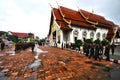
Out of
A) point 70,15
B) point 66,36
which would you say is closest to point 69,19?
point 70,15

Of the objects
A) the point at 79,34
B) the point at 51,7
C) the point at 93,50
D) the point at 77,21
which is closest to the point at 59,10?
the point at 51,7

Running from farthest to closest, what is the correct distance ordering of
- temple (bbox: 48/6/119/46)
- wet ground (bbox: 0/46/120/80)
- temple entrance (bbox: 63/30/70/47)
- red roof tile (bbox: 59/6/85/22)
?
red roof tile (bbox: 59/6/85/22) < temple entrance (bbox: 63/30/70/47) < temple (bbox: 48/6/119/46) < wet ground (bbox: 0/46/120/80)

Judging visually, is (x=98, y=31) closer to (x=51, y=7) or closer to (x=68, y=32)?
(x=68, y=32)

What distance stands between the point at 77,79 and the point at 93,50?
7.67 m

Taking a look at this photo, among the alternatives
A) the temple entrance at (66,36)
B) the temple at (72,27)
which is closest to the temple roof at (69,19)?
the temple at (72,27)

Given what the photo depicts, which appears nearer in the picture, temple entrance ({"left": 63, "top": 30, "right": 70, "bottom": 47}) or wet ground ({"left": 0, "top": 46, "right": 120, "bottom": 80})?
wet ground ({"left": 0, "top": 46, "right": 120, "bottom": 80})

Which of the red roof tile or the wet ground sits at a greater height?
the red roof tile

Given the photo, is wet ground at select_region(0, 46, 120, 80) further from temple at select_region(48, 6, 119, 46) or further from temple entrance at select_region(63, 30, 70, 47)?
temple entrance at select_region(63, 30, 70, 47)

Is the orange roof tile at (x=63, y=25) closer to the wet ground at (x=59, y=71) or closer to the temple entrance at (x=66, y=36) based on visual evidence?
the temple entrance at (x=66, y=36)

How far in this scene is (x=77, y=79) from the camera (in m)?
6.23

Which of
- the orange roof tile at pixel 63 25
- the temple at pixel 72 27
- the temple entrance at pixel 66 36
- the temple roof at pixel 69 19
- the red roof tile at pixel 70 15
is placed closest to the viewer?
the orange roof tile at pixel 63 25

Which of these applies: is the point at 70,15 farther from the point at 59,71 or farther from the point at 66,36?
the point at 59,71

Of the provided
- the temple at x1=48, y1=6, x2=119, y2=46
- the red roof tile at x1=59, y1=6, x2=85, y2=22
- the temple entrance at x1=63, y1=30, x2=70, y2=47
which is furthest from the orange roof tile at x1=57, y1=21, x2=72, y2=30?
the red roof tile at x1=59, y1=6, x2=85, y2=22

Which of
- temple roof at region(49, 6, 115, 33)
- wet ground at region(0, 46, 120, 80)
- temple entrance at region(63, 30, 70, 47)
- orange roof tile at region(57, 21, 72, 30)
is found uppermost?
temple roof at region(49, 6, 115, 33)
